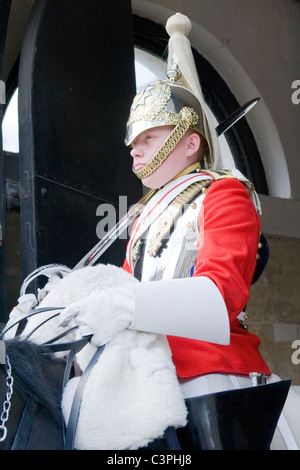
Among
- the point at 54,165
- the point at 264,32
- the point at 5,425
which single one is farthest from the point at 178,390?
the point at 264,32

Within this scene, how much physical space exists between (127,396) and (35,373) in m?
0.15

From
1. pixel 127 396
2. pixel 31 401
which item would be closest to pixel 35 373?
pixel 31 401

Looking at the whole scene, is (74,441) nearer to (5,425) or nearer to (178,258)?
(5,425)

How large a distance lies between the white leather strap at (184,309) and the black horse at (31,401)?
6.5 inches

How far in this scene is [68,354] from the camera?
131cm

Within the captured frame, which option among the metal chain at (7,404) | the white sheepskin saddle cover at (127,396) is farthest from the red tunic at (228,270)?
the metal chain at (7,404)

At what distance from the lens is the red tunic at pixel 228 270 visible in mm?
1432

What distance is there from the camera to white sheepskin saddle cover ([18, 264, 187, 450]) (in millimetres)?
1212

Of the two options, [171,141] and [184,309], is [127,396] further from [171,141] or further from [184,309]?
[171,141]

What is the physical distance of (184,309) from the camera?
4.41ft

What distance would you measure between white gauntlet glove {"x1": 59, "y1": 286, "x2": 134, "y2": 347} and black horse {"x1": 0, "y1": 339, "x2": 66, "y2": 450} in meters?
0.07

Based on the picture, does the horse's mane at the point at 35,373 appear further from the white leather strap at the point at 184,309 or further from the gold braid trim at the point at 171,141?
the gold braid trim at the point at 171,141

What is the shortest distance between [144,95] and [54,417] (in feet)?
2.76

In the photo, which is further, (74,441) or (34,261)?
(34,261)
